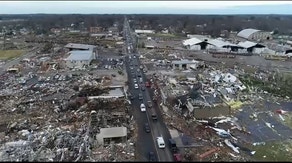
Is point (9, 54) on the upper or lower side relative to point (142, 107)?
upper

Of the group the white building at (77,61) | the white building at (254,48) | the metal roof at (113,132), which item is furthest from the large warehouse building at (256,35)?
the metal roof at (113,132)

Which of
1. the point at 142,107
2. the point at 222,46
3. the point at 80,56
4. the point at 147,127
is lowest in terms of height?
the point at 147,127

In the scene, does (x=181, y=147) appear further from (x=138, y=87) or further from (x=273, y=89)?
(x=273, y=89)

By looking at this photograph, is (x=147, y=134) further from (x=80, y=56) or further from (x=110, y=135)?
(x=80, y=56)

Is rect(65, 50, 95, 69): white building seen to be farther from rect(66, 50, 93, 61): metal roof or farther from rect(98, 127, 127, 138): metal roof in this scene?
rect(98, 127, 127, 138): metal roof

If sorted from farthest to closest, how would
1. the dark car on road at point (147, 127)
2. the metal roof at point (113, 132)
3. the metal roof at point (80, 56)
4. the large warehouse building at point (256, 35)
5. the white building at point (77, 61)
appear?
the large warehouse building at point (256, 35), the metal roof at point (80, 56), the white building at point (77, 61), the dark car on road at point (147, 127), the metal roof at point (113, 132)

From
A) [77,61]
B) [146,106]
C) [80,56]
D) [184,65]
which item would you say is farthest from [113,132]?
[80,56]

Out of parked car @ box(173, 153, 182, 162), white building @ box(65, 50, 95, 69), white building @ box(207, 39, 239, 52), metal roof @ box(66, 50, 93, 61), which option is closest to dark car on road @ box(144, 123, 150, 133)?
Result: parked car @ box(173, 153, 182, 162)

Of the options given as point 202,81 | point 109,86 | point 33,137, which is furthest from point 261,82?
point 33,137

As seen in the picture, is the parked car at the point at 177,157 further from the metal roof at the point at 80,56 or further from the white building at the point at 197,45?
the white building at the point at 197,45
